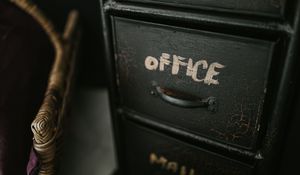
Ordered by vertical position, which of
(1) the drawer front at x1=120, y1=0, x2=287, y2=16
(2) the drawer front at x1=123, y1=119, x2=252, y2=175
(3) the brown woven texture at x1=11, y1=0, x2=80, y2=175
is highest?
(1) the drawer front at x1=120, y1=0, x2=287, y2=16

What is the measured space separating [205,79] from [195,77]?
0.07ft

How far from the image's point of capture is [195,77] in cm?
58

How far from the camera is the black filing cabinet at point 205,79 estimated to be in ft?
1.60

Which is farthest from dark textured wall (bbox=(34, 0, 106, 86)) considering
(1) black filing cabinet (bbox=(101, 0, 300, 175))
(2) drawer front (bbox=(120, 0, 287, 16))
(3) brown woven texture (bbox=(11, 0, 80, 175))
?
(2) drawer front (bbox=(120, 0, 287, 16))

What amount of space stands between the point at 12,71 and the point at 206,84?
44 centimetres

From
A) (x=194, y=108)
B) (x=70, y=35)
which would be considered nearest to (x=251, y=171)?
(x=194, y=108)

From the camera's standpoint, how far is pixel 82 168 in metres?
1.02

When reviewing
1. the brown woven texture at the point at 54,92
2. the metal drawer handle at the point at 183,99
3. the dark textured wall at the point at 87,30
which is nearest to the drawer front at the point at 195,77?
the metal drawer handle at the point at 183,99

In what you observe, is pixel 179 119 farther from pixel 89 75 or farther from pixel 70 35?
pixel 89 75

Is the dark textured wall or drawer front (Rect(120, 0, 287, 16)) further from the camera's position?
the dark textured wall

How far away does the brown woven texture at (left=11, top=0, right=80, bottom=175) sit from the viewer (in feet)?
1.86

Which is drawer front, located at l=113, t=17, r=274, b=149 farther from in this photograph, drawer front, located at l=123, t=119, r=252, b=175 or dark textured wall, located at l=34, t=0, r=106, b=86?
dark textured wall, located at l=34, t=0, r=106, b=86

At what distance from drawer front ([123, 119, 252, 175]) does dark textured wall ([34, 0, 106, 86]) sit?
42 cm

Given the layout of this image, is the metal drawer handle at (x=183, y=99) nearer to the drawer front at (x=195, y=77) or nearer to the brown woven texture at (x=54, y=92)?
the drawer front at (x=195, y=77)
